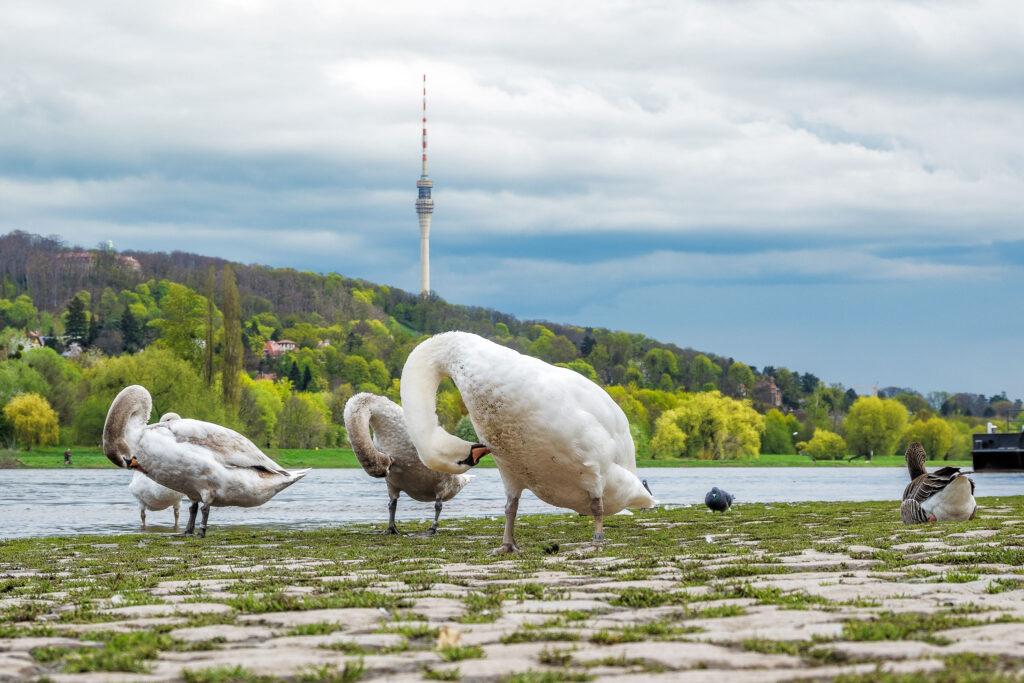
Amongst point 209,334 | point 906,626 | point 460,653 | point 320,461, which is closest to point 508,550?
point 906,626

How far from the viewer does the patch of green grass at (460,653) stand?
4.96 metres

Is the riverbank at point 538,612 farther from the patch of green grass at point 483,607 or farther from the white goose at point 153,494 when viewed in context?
the white goose at point 153,494

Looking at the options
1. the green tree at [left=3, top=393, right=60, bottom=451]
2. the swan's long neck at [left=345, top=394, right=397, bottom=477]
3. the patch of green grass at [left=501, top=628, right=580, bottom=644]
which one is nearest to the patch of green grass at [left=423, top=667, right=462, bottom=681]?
the patch of green grass at [left=501, top=628, right=580, bottom=644]

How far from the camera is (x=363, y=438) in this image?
16078mm

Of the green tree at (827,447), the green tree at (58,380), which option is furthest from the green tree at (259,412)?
the green tree at (827,447)

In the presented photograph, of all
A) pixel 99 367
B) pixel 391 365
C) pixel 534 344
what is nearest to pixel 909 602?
pixel 99 367

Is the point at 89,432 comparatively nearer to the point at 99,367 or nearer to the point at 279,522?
the point at 99,367

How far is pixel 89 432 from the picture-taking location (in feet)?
247

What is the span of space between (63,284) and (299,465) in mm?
115056

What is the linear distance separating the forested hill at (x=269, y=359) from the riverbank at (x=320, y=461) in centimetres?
168

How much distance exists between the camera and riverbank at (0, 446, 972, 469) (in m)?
71.4

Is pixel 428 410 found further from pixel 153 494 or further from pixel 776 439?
pixel 776 439

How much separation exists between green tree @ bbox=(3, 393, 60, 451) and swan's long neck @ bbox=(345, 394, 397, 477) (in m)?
68.0

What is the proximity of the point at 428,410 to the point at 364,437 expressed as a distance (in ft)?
15.5
